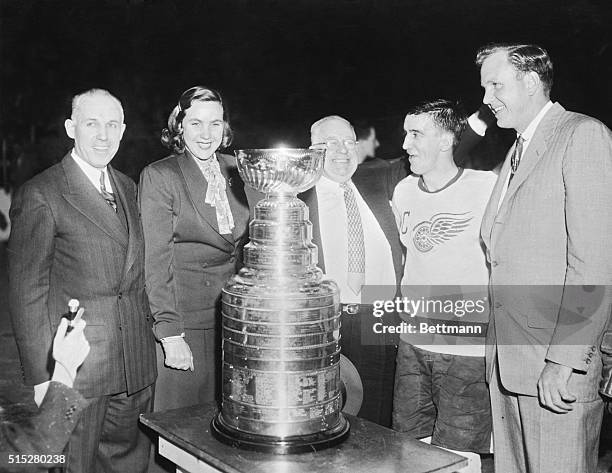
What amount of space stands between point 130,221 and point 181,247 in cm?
24

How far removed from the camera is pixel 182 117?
2.56 meters

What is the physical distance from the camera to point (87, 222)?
2182 mm

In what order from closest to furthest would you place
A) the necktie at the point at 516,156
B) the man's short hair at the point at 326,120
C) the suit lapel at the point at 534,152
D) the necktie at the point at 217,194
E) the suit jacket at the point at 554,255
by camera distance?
the suit jacket at the point at 554,255, the suit lapel at the point at 534,152, the necktie at the point at 516,156, the necktie at the point at 217,194, the man's short hair at the point at 326,120

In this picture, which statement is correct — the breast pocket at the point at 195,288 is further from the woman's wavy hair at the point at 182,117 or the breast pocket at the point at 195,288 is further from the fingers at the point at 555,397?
the fingers at the point at 555,397

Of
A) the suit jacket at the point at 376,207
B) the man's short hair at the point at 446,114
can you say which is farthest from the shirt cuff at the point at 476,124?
the suit jacket at the point at 376,207

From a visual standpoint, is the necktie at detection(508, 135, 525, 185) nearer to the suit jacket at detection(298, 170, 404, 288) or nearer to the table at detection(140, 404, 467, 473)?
the suit jacket at detection(298, 170, 404, 288)

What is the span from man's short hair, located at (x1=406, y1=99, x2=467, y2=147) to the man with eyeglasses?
0.34 metres

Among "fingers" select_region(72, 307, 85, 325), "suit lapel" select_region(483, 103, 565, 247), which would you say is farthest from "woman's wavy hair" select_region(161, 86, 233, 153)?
"suit lapel" select_region(483, 103, 565, 247)

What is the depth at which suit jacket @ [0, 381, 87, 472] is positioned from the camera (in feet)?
7.40

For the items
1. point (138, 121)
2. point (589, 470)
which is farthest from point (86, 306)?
point (589, 470)

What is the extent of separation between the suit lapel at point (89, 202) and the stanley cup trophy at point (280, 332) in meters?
0.69

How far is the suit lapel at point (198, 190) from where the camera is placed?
2.46 metres

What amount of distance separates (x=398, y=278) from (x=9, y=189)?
6.54 ft

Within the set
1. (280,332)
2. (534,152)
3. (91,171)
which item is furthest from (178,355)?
(534,152)
